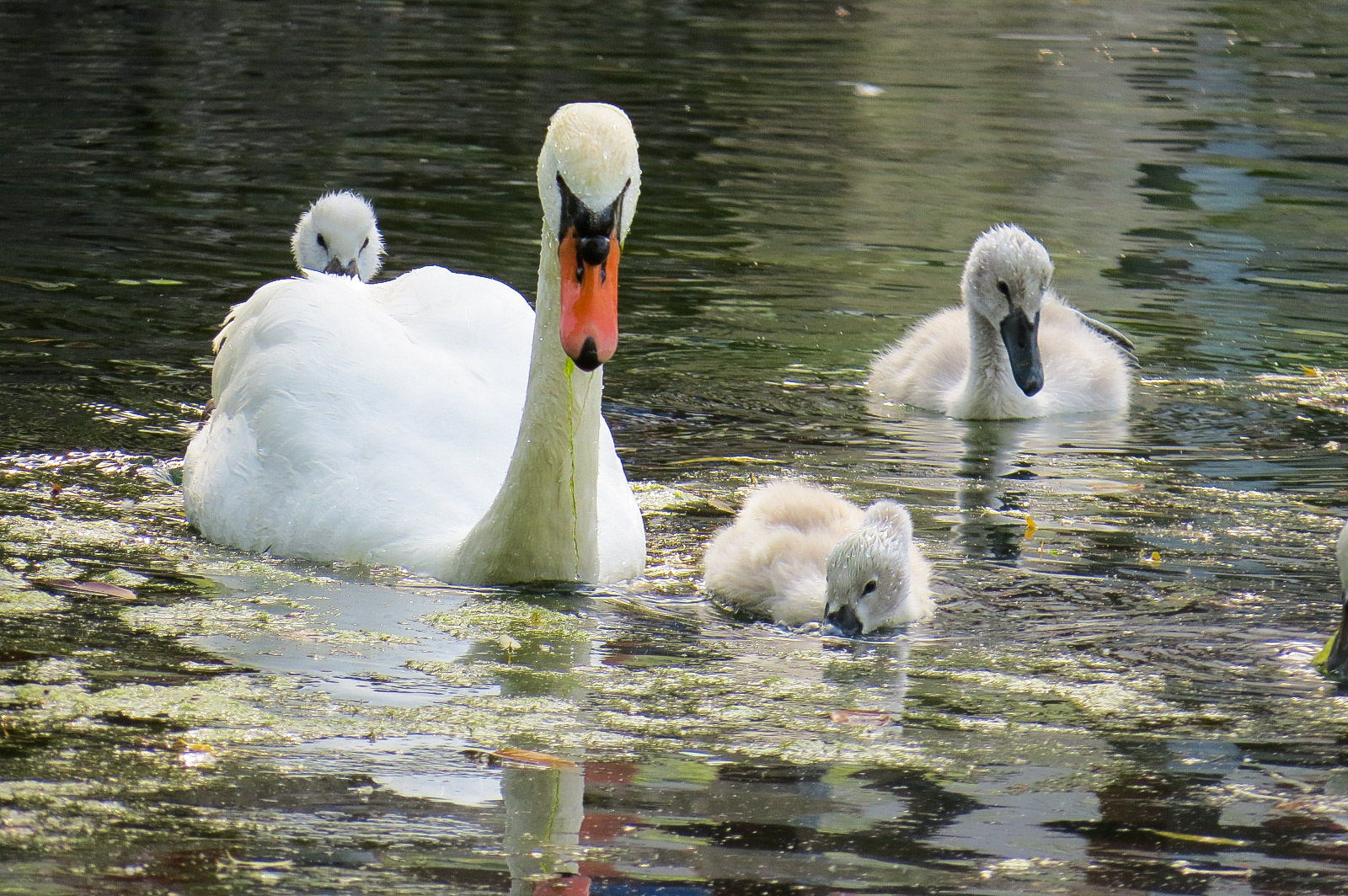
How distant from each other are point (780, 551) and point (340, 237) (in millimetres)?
4230

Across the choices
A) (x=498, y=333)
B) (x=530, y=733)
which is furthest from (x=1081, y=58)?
(x=530, y=733)

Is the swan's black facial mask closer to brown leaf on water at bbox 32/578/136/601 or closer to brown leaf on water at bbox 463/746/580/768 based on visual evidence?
brown leaf on water at bbox 463/746/580/768

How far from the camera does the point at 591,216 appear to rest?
4.86m

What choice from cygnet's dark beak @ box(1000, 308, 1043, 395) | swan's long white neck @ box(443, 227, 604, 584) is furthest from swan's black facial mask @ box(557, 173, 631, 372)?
cygnet's dark beak @ box(1000, 308, 1043, 395)

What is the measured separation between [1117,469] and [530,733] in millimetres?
3462

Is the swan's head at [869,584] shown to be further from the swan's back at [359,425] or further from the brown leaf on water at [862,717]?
the swan's back at [359,425]

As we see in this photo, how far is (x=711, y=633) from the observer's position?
5277 mm

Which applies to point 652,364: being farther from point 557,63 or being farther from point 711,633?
point 557,63

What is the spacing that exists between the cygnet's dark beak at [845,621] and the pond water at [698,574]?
0.09 m

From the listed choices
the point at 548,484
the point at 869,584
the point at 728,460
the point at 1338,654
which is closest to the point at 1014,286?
the point at 728,460

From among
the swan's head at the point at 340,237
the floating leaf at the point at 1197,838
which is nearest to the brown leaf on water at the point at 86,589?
the floating leaf at the point at 1197,838

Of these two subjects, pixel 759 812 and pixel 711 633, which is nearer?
pixel 759 812

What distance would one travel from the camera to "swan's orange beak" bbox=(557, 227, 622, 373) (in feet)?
15.7

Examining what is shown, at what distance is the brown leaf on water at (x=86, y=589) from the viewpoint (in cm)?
527
